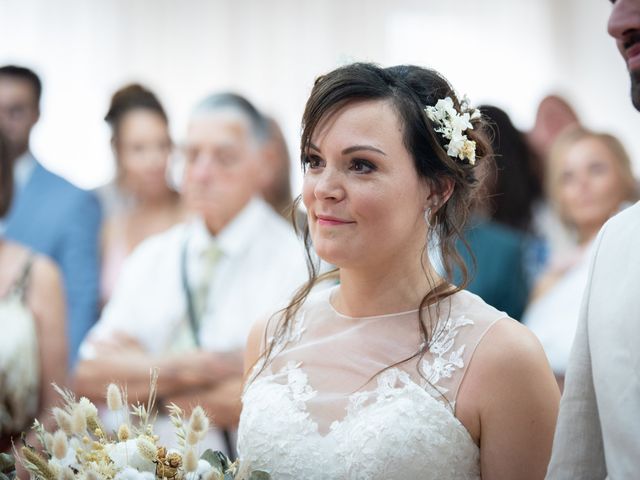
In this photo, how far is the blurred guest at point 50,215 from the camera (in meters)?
4.38

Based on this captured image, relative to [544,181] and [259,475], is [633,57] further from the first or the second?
[544,181]

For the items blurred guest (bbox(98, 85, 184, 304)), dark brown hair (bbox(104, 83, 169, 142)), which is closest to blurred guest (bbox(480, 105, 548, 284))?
blurred guest (bbox(98, 85, 184, 304))

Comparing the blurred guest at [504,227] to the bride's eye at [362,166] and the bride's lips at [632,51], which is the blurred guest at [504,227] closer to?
the bride's eye at [362,166]

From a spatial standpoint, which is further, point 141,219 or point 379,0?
point 379,0

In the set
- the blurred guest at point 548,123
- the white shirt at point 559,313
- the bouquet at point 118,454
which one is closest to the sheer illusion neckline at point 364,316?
the bouquet at point 118,454

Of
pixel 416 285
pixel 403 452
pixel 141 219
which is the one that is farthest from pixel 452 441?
pixel 141 219

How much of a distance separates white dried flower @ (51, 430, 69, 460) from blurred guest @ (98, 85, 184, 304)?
9.49ft

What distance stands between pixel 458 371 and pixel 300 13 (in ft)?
12.0

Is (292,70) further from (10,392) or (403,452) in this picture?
(403,452)

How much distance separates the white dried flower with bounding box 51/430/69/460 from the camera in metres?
1.66

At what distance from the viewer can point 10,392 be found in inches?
153

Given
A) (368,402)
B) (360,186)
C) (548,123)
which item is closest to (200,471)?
(368,402)

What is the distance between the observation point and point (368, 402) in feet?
6.60

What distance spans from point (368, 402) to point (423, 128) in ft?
1.82
